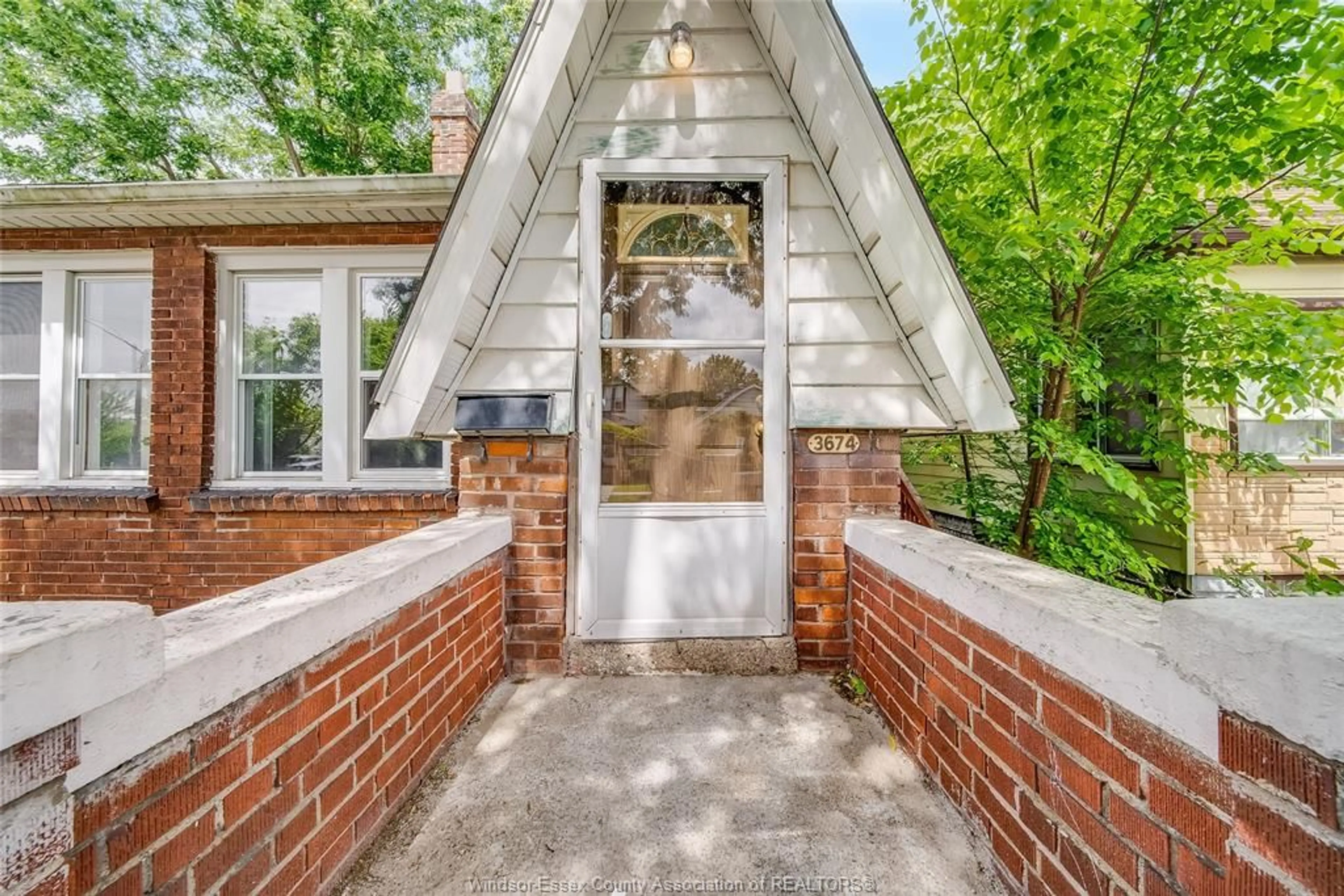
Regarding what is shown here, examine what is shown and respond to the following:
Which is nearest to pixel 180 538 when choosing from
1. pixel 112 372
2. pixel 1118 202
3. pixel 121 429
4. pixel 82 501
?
pixel 82 501

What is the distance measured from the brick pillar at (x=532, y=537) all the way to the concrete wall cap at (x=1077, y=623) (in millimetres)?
1490

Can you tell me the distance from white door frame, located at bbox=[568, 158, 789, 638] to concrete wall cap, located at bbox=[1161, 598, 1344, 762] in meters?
1.61

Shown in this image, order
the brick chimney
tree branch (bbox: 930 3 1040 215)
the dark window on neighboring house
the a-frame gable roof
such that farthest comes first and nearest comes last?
the brick chimney
the dark window on neighboring house
tree branch (bbox: 930 3 1040 215)
the a-frame gable roof

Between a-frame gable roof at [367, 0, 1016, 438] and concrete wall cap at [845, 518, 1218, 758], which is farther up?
a-frame gable roof at [367, 0, 1016, 438]

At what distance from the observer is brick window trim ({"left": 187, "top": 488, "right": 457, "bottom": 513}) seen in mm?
3545

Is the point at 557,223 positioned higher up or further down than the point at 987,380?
higher up

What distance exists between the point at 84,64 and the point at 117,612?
12.8m

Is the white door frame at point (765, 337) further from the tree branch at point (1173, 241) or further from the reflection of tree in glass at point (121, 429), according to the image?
the reflection of tree in glass at point (121, 429)

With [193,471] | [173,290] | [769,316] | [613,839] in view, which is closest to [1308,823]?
[613,839]

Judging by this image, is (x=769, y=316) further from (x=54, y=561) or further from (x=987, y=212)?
(x=54, y=561)

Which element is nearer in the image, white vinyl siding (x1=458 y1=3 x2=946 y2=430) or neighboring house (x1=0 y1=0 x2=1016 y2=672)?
neighboring house (x1=0 y1=0 x2=1016 y2=672)

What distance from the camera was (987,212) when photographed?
3035 mm

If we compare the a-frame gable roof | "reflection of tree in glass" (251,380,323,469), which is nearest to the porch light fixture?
the a-frame gable roof

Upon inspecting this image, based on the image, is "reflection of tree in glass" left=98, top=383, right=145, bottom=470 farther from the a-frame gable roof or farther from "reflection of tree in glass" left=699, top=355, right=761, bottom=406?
"reflection of tree in glass" left=699, top=355, right=761, bottom=406
